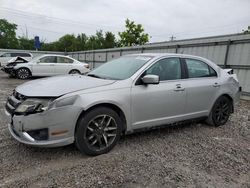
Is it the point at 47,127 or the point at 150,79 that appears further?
the point at 150,79

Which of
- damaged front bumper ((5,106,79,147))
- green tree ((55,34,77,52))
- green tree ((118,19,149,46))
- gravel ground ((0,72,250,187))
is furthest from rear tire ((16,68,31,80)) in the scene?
green tree ((55,34,77,52))

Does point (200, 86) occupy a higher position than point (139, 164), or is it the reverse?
point (200, 86)

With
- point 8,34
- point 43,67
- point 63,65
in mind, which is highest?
point 8,34

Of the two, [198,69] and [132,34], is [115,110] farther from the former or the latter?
[132,34]

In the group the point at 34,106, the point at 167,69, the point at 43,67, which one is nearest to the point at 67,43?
the point at 43,67

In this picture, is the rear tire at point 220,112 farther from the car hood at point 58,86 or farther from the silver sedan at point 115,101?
the car hood at point 58,86

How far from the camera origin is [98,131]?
312 cm

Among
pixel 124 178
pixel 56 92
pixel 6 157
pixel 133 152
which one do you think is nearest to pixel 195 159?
pixel 133 152

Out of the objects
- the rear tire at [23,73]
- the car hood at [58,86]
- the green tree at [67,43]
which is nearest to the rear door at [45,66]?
the rear tire at [23,73]

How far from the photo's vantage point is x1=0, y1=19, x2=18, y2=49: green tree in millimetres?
54375

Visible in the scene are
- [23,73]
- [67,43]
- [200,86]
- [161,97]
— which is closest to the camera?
[161,97]

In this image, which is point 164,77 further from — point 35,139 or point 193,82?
point 35,139

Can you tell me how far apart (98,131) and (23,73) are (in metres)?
10.6

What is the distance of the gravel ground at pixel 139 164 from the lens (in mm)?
2580
